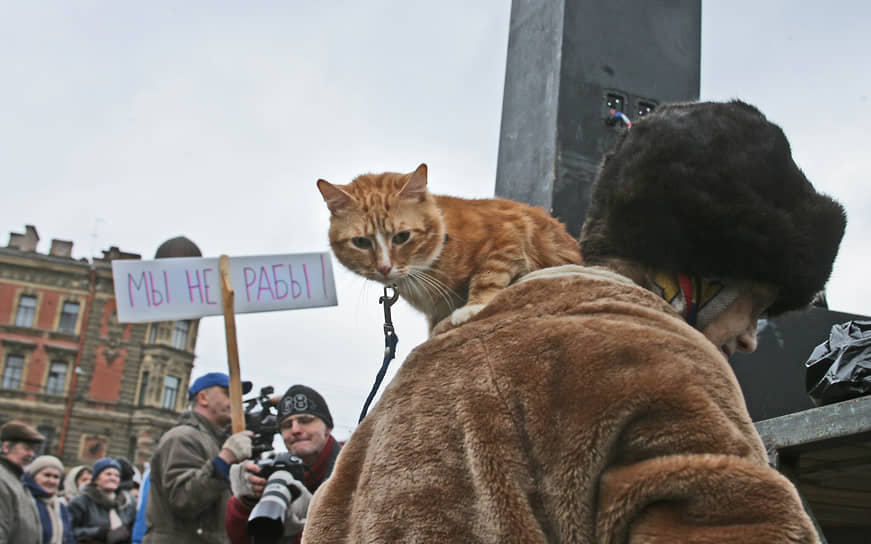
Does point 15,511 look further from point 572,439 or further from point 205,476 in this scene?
point 572,439

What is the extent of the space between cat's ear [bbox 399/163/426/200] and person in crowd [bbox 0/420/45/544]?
390 cm

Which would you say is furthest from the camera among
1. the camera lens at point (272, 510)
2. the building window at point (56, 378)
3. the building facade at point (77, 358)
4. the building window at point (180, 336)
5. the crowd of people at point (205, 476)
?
the building window at point (180, 336)

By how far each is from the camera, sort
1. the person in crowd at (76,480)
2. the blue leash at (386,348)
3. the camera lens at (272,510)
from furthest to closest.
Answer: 1. the person in crowd at (76,480)
2. the camera lens at (272,510)
3. the blue leash at (386,348)

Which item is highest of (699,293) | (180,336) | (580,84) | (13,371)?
(180,336)

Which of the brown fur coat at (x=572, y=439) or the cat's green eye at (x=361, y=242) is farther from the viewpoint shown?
the cat's green eye at (x=361, y=242)

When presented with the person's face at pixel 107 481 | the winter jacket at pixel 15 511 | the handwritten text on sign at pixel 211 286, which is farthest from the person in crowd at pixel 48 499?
the handwritten text on sign at pixel 211 286

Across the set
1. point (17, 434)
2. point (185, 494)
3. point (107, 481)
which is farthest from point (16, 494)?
point (107, 481)

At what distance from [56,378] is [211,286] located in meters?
42.3

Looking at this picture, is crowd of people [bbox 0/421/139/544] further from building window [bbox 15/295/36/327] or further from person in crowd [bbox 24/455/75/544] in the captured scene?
building window [bbox 15/295/36/327]

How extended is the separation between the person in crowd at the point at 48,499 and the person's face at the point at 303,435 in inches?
98.4

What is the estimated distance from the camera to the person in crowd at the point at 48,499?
5793mm

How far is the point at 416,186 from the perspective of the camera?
2863 millimetres

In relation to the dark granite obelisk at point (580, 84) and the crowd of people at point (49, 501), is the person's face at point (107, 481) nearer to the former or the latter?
the crowd of people at point (49, 501)

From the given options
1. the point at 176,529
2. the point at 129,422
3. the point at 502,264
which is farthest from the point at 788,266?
the point at 129,422
